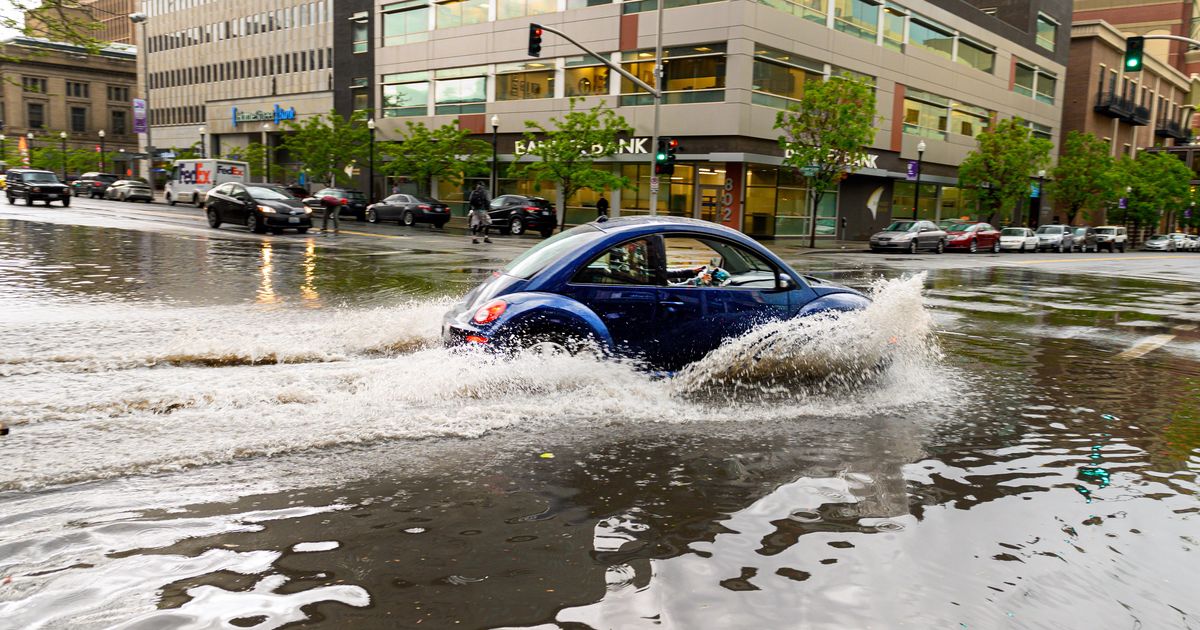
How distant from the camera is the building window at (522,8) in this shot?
4478cm

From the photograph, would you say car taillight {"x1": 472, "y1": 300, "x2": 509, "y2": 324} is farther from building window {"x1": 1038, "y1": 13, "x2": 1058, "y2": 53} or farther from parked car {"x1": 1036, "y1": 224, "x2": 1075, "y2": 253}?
building window {"x1": 1038, "y1": 13, "x2": 1058, "y2": 53}

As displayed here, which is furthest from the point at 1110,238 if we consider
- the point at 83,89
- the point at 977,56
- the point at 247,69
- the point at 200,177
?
the point at 83,89

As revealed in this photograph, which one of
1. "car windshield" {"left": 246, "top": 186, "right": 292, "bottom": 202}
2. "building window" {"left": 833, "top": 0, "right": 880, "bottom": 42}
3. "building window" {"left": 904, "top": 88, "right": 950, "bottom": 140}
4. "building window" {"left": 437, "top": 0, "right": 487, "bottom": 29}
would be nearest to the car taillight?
"car windshield" {"left": 246, "top": 186, "right": 292, "bottom": 202}

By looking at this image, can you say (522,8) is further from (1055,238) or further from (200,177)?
(1055,238)

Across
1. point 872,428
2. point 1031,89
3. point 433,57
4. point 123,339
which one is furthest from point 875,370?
point 1031,89

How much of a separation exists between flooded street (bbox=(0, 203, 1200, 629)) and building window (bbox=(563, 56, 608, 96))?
115 ft

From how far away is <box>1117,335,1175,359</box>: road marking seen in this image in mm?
10305

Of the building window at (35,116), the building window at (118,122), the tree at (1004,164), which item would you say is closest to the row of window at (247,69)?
the building window at (118,122)

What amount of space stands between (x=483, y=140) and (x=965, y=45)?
101ft

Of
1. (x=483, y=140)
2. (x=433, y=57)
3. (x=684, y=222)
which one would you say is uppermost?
(x=433, y=57)

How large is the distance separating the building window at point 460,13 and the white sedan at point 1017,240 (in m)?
31.0

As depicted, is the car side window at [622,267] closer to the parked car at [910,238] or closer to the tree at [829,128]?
the tree at [829,128]

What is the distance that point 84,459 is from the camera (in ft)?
15.8

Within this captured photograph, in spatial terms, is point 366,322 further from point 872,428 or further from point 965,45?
point 965,45
